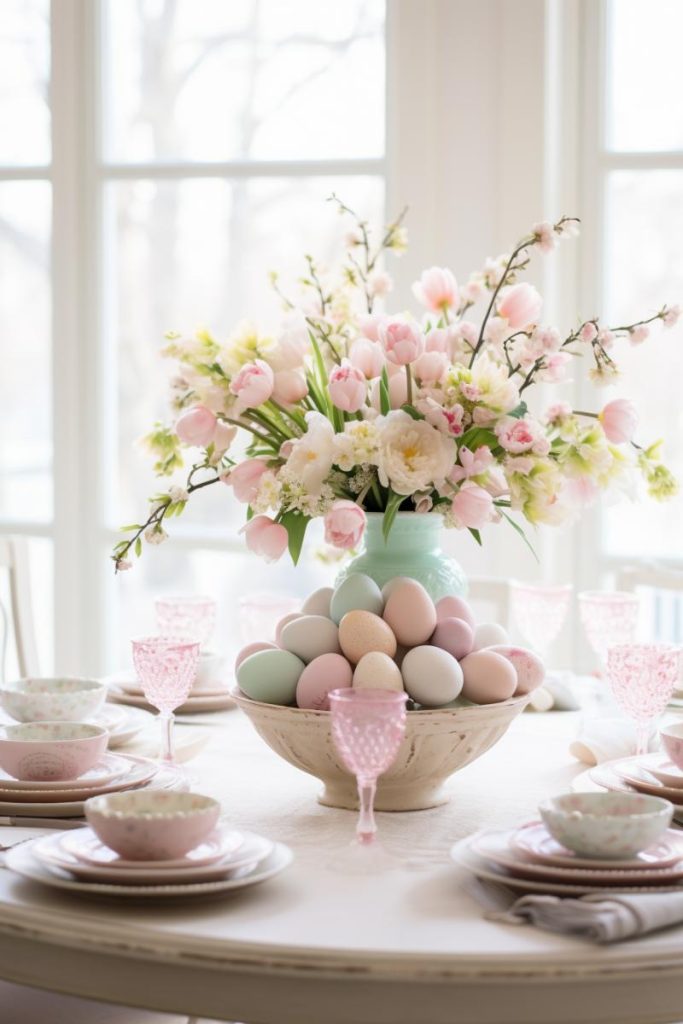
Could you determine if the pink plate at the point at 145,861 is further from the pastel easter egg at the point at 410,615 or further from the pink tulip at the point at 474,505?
the pink tulip at the point at 474,505

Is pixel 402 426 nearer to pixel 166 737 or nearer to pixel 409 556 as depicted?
pixel 409 556

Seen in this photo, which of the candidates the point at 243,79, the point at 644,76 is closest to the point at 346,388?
the point at 644,76

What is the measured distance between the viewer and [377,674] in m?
1.49

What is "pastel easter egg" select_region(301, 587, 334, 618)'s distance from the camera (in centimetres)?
166

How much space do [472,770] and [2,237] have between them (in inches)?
104

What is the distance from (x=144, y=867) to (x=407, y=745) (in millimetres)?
381

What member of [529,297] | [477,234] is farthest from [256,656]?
[477,234]

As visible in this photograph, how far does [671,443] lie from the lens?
349cm

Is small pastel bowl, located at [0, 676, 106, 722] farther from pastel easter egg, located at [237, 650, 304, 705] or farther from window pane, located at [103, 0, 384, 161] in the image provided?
window pane, located at [103, 0, 384, 161]

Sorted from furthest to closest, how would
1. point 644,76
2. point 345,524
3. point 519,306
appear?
point 644,76, point 519,306, point 345,524

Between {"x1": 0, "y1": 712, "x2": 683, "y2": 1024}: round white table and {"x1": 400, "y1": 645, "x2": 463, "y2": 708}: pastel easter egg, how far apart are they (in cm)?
25

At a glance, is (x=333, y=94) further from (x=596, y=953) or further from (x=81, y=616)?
(x=596, y=953)

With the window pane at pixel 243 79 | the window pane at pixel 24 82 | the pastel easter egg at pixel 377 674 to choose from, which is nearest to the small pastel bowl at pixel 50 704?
the pastel easter egg at pixel 377 674

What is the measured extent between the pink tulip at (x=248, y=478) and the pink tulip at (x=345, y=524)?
0.15 metres
